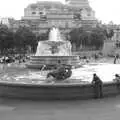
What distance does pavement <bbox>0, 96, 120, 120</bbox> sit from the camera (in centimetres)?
973

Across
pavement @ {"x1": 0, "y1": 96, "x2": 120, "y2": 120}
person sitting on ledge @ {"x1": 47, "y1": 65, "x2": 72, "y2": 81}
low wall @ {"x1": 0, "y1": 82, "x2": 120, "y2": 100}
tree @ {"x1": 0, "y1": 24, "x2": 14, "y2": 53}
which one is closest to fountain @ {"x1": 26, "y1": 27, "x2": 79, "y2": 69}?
person sitting on ledge @ {"x1": 47, "y1": 65, "x2": 72, "y2": 81}

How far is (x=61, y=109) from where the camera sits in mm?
10625

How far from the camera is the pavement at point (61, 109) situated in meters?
9.73

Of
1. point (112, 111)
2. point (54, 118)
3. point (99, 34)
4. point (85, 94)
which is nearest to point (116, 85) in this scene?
point (85, 94)

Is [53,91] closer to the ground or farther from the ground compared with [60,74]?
closer to the ground

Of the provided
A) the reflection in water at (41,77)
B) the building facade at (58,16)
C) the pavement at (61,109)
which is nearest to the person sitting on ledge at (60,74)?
the reflection in water at (41,77)

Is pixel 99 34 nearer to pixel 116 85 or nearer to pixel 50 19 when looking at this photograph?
pixel 50 19

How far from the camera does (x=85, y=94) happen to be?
12227mm

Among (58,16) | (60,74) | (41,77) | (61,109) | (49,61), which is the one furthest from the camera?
(58,16)

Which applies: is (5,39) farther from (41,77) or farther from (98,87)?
(98,87)

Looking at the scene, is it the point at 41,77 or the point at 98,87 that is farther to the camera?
the point at 41,77

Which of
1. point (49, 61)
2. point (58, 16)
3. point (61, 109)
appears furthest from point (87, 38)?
point (61, 109)

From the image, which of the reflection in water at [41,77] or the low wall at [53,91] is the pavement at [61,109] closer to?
the low wall at [53,91]

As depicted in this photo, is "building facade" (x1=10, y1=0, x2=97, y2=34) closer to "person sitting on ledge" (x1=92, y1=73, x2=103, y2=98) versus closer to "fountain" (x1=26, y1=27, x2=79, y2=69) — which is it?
"fountain" (x1=26, y1=27, x2=79, y2=69)
